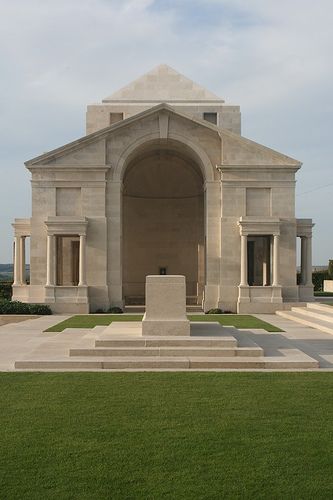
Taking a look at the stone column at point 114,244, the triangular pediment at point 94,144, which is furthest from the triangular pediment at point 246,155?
the stone column at point 114,244

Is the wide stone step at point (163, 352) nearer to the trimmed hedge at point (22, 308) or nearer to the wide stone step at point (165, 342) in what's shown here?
the wide stone step at point (165, 342)

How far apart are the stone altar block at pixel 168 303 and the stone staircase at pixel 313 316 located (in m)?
8.37

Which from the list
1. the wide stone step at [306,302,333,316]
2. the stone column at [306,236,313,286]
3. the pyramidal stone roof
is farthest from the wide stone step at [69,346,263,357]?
the pyramidal stone roof

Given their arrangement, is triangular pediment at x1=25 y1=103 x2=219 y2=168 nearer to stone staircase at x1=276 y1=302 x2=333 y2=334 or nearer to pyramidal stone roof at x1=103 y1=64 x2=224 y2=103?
pyramidal stone roof at x1=103 y1=64 x2=224 y2=103

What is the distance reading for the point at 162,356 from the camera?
15023 mm

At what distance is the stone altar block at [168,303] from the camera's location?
1616 centimetres

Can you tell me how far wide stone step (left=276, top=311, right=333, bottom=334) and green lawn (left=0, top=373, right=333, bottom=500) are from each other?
10.4 meters

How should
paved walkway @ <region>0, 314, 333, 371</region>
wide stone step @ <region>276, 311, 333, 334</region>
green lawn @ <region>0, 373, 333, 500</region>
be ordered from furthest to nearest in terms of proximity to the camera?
wide stone step @ <region>276, 311, 333, 334</region>, paved walkway @ <region>0, 314, 333, 371</region>, green lawn @ <region>0, 373, 333, 500</region>

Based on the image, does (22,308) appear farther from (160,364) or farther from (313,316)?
(160,364)

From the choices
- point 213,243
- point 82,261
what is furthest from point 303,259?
point 82,261

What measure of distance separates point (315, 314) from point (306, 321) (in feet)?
4.97

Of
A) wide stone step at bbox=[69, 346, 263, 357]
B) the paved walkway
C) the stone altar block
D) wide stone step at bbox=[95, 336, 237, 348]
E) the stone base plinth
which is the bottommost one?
the paved walkway

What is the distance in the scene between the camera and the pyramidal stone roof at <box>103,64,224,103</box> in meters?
43.0

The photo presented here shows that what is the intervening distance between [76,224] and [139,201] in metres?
12.7
